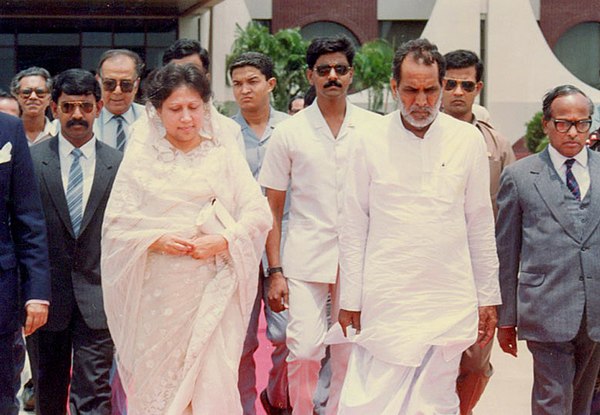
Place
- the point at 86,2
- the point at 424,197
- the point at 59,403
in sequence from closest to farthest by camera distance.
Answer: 1. the point at 424,197
2. the point at 59,403
3. the point at 86,2

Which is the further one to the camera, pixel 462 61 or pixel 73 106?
pixel 462 61

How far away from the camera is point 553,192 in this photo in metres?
5.59

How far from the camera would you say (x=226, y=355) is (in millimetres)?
5379

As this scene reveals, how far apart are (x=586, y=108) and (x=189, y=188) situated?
6.65 ft

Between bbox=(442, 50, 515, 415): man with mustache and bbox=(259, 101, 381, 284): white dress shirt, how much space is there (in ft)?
1.89

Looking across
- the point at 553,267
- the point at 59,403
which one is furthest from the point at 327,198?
the point at 59,403

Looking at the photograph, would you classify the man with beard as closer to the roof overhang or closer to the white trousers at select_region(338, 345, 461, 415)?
the white trousers at select_region(338, 345, 461, 415)

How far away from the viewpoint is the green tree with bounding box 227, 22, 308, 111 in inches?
1240

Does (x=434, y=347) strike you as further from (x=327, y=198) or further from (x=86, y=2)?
(x=86, y=2)

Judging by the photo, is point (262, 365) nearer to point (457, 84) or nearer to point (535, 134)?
point (457, 84)

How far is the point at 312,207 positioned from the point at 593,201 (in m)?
1.51

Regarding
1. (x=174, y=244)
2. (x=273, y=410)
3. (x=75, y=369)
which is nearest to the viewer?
(x=174, y=244)

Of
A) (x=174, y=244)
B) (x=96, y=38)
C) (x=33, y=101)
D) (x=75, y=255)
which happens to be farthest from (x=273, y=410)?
(x=96, y=38)

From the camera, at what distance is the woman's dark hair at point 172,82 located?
5.41 metres
